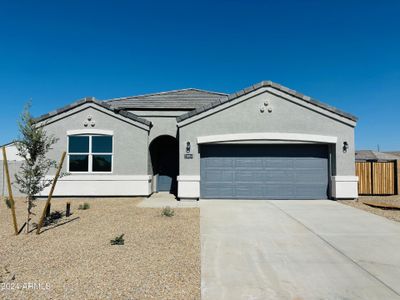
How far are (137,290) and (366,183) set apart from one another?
13.4 metres

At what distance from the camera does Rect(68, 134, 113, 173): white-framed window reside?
12.6m

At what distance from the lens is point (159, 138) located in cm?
1539

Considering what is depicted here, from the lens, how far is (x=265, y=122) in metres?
11.9

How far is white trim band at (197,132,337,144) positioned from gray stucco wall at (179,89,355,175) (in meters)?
0.17

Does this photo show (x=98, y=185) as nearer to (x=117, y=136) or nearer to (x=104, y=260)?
(x=117, y=136)

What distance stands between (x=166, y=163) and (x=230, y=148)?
5.10m

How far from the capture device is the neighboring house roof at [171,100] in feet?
51.1

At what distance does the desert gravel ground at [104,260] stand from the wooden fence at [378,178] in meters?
10.1

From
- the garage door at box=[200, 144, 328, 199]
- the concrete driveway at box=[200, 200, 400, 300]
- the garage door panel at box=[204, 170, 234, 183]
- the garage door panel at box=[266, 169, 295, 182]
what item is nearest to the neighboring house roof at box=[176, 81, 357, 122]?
the garage door at box=[200, 144, 328, 199]

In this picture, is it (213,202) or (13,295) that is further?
(213,202)

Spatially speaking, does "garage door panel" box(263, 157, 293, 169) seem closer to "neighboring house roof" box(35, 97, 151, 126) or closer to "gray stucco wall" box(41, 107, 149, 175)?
"gray stucco wall" box(41, 107, 149, 175)

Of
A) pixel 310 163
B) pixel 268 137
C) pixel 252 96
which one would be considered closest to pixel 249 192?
pixel 268 137

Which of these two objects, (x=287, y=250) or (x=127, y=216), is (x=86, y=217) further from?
(x=287, y=250)

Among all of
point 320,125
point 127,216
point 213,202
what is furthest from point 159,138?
Result: point 320,125
